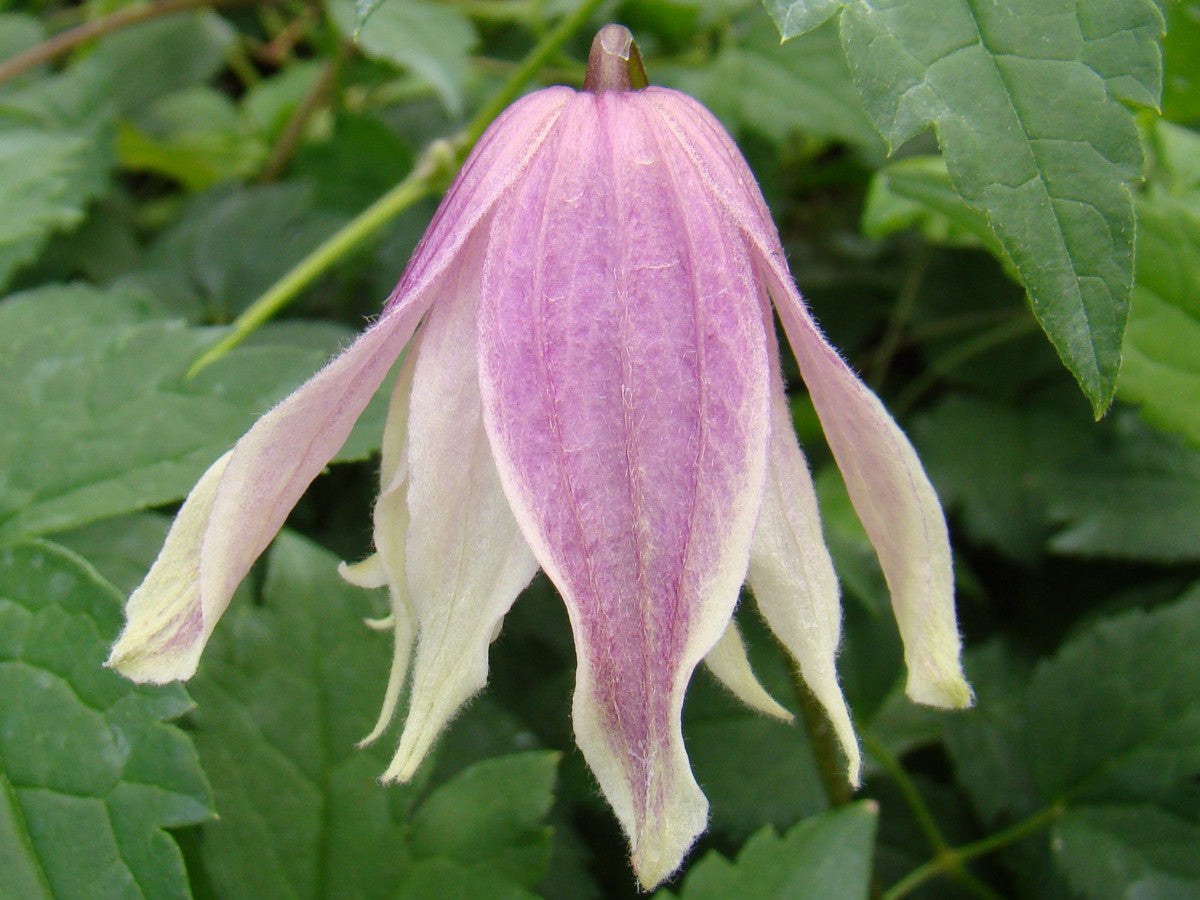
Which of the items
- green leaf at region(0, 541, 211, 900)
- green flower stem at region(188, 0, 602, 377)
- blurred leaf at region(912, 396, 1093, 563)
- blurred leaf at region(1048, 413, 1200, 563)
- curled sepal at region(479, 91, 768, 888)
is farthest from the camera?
blurred leaf at region(912, 396, 1093, 563)

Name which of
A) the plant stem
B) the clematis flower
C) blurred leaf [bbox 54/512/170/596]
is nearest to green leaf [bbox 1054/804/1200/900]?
the clematis flower

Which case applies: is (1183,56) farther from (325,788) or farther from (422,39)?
(325,788)

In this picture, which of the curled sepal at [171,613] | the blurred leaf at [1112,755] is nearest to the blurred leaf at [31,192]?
the curled sepal at [171,613]

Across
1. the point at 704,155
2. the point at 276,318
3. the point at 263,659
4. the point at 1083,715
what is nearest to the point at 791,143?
the point at 276,318

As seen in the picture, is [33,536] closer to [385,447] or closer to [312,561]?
[312,561]

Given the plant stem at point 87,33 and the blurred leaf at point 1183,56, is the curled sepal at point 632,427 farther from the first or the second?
the plant stem at point 87,33

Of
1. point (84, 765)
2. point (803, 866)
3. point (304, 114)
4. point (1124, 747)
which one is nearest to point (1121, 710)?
point (1124, 747)

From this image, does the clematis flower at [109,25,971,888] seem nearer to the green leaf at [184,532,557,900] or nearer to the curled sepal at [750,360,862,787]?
the curled sepal at [750,360,862,787]
